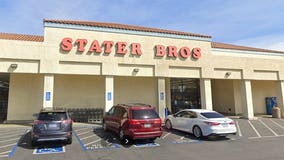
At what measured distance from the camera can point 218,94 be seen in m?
25.0

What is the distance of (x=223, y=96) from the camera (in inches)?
950

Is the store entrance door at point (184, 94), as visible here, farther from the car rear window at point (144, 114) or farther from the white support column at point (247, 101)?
the car rear window at point (144, 114)

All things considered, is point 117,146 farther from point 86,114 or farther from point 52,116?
point 86,114

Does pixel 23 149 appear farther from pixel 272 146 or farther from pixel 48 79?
pixel 272 146

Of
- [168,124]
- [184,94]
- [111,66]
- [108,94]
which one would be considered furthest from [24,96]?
[184,94]

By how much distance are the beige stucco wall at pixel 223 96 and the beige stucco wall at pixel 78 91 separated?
46.0ft

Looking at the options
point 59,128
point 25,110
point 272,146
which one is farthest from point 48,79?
point 272,146

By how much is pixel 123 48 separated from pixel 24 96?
8815mm

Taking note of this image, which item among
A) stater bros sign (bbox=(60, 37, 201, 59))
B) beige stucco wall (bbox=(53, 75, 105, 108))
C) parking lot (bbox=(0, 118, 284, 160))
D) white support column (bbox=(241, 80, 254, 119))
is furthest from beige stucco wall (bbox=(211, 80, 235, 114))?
beige stucco wall (bbox=(53, 75, 105, 108))

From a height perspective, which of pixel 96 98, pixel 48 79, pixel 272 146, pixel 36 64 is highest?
pixel 36 64

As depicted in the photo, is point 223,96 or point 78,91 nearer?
point 78,91

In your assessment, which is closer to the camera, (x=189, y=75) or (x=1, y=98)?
(x=189, y=75)

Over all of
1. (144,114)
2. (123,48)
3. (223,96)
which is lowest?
(144,114)

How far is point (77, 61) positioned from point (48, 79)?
2319 mm
